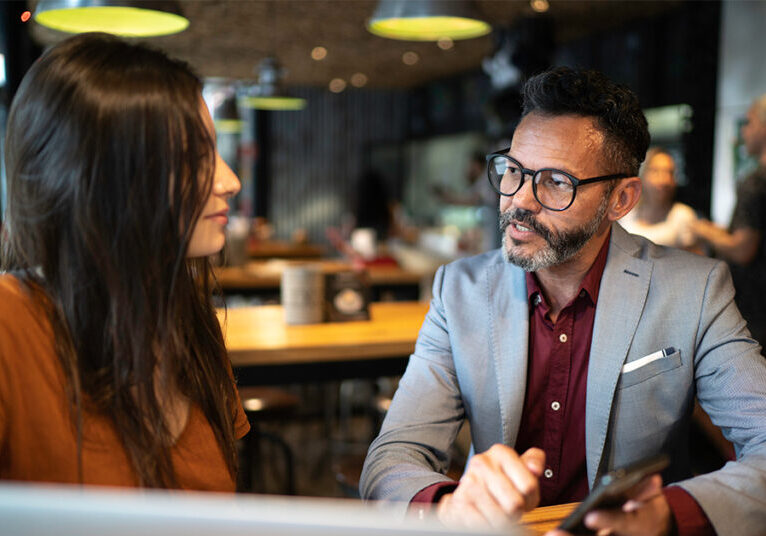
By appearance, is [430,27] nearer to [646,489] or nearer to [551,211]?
[551,211]

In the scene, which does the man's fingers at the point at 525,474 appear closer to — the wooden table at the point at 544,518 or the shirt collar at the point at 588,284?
the wooden table at the point at 544,518

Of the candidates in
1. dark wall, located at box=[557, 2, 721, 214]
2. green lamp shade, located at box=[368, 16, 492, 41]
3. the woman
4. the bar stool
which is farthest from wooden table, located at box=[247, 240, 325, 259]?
the woman

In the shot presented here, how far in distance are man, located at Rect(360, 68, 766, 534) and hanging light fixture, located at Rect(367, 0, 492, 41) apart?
1132mm

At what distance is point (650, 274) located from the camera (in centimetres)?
155

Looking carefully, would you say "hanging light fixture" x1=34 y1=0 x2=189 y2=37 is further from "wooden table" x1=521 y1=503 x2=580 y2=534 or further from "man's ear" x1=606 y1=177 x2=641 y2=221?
"wooden table" x1=521 y1=503 x2=580 y2=534

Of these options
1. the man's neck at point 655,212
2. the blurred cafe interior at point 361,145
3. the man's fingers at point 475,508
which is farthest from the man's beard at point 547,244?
the man's neck at point 655,212

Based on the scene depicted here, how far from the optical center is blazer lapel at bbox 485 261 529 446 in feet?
4.94

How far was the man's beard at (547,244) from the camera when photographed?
154cm

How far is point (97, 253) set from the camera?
960mm

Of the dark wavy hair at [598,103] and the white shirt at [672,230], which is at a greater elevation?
the dark wavy hair at [598,103]

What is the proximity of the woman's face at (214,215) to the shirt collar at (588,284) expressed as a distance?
750 millimetres

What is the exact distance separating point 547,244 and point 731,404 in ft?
1.54

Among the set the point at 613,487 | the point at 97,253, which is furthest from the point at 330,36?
the point at 613,487

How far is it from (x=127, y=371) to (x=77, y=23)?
6.61 feet
